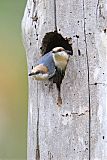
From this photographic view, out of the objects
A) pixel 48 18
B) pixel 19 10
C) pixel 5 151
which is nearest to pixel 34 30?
pixel 48 18

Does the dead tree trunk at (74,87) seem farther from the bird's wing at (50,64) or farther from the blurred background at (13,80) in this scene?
the blurred background at (13,80)

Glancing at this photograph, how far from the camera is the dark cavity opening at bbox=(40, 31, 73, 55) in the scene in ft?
8.20

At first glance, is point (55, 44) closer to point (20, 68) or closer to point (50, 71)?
point (50, 71)

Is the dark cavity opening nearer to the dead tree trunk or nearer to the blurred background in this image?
the dead tree trunk

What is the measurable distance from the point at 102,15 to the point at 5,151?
2454 millimetres

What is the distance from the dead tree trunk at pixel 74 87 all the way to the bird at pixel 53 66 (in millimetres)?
26

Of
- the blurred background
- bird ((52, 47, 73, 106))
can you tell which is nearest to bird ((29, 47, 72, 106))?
bird ((52, 47, 73, 106))

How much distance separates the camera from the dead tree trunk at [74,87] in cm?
236

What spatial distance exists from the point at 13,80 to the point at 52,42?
2568 millimetres

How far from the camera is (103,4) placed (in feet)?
7.82

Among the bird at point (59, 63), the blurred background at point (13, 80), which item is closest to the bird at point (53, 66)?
the bird at point (59, 63)

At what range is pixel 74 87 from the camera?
7.93 ft

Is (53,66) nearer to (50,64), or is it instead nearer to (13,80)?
(50,64)

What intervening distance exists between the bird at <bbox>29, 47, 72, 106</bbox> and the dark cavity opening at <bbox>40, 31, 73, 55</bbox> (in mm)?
82
